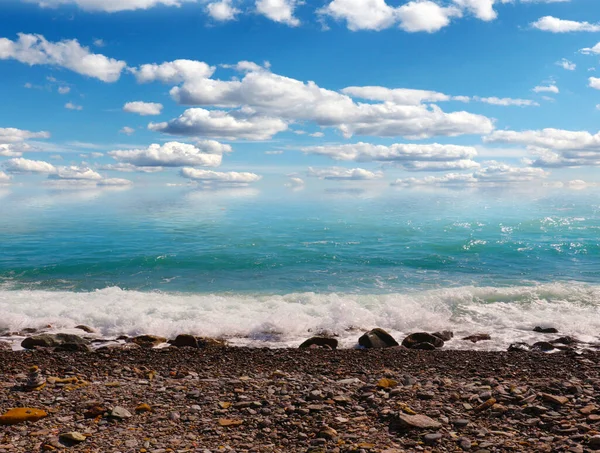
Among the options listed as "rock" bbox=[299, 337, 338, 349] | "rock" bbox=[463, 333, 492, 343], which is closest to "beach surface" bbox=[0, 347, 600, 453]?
"rock" bbox=[299, 337, 338, 349]

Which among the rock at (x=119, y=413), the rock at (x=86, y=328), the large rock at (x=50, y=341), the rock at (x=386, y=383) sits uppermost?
the rock at (x=119, y=413)

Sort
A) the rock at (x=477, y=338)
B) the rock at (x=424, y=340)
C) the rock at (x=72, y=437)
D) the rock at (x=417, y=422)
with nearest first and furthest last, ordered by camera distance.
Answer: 1. the rock at (x=72, y=437)
2. the rock at (x=417, y=422)
3. the rock at (x=424, y=340)
4. the rock at (x=477, y=338)

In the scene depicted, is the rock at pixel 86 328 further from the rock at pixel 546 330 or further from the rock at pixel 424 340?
the rock at pixel 546 330

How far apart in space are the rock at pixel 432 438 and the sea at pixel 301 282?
8175 millimetres

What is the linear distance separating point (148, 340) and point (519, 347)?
42.6 ft

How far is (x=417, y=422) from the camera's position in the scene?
8266 mm

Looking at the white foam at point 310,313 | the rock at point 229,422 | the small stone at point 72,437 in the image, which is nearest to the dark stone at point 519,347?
the white foam at point 310,313

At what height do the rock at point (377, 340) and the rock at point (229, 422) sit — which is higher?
the rock at point (229, 422)

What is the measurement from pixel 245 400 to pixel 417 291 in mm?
17813

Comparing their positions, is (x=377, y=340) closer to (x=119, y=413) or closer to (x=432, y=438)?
(x=432, y=438)

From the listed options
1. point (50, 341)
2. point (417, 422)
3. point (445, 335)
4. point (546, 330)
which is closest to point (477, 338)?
point (445, 335)

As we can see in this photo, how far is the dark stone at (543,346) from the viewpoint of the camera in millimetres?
15126

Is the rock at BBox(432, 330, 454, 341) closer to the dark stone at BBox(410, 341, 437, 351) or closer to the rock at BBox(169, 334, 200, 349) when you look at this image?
the dark stone at BBox(410, 341, 437, 351)

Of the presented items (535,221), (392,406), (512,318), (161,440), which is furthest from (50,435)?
(535,221)
